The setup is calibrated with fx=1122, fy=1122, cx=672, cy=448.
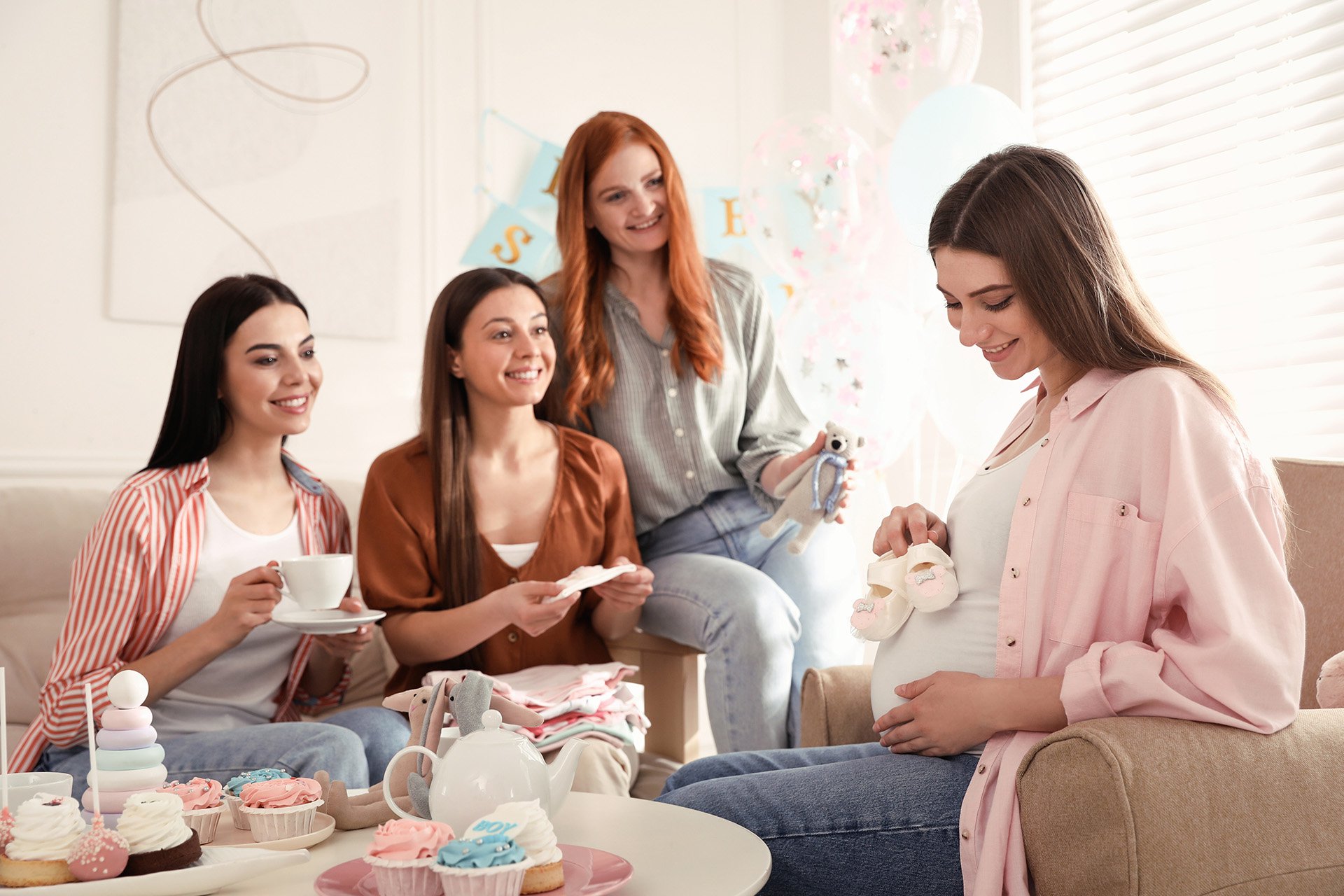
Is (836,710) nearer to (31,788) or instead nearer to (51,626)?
(31,788)

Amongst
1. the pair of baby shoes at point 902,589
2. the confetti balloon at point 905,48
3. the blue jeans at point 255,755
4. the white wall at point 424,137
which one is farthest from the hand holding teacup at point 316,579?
the confetti balloon at point 905,48

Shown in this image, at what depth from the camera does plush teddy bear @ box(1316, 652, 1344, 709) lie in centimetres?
149

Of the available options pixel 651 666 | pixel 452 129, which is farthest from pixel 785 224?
pixel 651 666

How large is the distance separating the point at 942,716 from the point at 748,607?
0.82 meters

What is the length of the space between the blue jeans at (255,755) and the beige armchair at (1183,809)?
41.3 inches

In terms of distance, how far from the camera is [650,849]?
3.82ft

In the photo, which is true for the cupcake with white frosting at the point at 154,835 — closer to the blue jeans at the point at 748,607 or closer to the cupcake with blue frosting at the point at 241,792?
the cupcake with blue frosting at the point at 241,792

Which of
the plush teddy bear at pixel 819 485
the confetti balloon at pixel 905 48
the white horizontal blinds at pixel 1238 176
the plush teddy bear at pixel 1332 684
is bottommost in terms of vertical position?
the plush teddy bear at pixel 1332 684

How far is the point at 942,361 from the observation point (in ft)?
9.93

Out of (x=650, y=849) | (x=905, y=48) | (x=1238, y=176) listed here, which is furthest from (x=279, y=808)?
(x=1238, y=176)

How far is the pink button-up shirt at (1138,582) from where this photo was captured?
119 centimetres

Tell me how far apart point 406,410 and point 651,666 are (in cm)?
147

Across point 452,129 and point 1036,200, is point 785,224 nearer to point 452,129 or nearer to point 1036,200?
point 452,129

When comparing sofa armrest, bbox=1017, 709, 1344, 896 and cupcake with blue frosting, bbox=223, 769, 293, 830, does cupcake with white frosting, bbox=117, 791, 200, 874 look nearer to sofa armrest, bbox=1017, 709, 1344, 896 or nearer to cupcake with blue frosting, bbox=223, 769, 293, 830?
cupcake with blue frosting, bbox=223, 769, 293, 830
